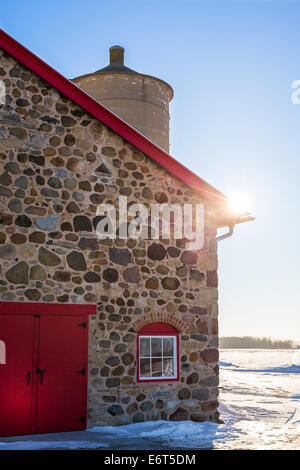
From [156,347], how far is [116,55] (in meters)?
13.4

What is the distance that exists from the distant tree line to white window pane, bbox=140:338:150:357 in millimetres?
50045

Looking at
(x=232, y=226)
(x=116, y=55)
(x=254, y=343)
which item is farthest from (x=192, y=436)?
(x=254, y=343)

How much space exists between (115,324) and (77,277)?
1.27 metres

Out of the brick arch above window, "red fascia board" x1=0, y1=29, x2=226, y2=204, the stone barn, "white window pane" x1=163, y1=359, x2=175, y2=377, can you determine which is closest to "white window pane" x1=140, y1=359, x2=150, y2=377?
the stone barn

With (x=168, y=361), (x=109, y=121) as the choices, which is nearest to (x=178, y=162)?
(x=109, y=121)

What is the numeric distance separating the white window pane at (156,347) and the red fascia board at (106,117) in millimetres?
3567

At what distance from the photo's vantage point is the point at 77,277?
1052 centimetres

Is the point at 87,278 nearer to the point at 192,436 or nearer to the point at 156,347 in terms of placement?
the point at 156,347

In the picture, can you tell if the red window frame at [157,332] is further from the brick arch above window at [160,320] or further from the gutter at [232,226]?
the gutter at [232,226]

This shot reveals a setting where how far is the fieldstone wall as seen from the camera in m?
10.3

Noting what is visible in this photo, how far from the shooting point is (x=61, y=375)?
10.1 meters

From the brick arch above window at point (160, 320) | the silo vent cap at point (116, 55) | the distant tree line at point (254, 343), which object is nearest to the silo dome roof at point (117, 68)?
the silo vent cap at point (116, 55)

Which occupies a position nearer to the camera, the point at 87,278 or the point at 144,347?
the point at 87,278

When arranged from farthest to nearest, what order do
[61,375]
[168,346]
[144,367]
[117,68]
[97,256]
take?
[117,68], [168,346], [144,367], [97,256], [61,375]
